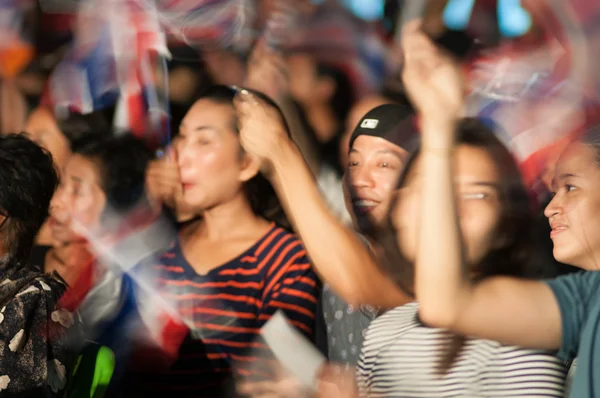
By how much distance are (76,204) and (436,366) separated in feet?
3.87

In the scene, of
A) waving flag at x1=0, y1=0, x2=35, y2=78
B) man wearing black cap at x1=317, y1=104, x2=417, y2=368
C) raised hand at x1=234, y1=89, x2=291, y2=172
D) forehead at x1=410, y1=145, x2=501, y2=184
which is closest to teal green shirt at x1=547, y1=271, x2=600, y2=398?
forehead at x1=410, y1=145, x2=501, y2=184

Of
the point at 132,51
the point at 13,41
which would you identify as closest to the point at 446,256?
the point at 132,51

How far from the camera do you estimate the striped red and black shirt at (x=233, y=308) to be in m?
1.82

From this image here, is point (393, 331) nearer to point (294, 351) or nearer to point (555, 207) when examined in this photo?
point (294, 351)

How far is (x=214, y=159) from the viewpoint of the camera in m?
1.96

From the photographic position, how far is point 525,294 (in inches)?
52.7

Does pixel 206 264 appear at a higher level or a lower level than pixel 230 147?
lower

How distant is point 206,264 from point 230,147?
0.93ft

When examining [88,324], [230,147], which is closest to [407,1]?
[230,147]

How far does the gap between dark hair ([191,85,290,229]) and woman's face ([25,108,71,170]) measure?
57 cm

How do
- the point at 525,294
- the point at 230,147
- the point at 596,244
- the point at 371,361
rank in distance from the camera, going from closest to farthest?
the point at 525,294
the point at 596,244
the point at 371,361
the point at 230,147

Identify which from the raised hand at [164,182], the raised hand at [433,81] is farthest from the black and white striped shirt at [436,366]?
the raised hand at [164,182]

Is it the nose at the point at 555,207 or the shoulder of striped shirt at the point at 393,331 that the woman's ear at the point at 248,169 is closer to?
the shoulder of striped shirt at the point at 393,331

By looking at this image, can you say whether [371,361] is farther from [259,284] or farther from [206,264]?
[206,264]
